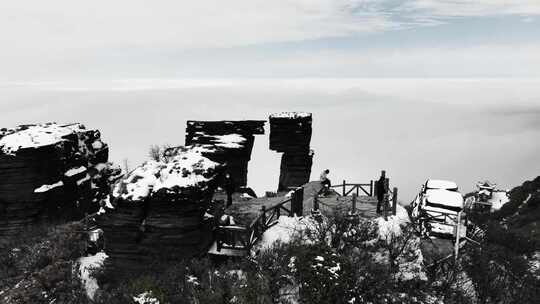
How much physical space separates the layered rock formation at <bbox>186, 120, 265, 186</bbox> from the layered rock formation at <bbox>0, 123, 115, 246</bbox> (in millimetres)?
10023

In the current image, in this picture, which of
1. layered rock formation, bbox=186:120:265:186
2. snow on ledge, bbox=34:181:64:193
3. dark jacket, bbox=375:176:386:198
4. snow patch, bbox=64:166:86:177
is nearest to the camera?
dark jacket, bbox=375:176:386:198

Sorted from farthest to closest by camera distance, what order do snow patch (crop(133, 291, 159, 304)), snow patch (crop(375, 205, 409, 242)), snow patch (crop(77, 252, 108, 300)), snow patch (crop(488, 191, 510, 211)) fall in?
snow patch (crop(488, 191, 510, 211)), snow patch (crop(375, 205, 409, 242)), snow patch (crop(77, 252, 108, 300)), snow patch (crop(133, 291, 159, 304))

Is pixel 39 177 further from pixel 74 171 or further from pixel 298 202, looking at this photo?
pixel 298 202

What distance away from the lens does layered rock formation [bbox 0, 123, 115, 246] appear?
88.8 ft

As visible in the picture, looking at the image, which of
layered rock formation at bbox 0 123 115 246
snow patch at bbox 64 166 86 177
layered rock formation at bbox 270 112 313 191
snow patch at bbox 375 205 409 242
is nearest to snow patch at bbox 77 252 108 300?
layered rock formation at bbox 0 123 115 246

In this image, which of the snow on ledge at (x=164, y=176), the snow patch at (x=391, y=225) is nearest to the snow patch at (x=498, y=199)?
the snow patch at (x=391, y=225)

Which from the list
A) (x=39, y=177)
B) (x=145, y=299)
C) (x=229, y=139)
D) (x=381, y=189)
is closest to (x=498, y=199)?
(x=229, y=139)

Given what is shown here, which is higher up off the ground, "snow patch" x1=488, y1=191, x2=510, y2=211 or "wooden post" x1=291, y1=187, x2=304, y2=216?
"wooden post" x1=291, y1=187, x2=304, y2=216

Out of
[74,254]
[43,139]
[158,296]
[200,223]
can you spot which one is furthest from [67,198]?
[158,296]

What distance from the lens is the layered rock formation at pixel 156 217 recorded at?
59.3 ft

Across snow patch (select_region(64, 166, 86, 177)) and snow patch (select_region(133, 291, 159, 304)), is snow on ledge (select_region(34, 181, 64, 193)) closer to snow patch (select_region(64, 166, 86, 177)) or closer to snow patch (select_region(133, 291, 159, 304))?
snow patch (select_region(64, 166, 86, 177))

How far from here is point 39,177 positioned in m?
27.9

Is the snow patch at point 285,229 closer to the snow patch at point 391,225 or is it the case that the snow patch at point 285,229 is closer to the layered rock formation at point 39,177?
the snow patch at point 391,225

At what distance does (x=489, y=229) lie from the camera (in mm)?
38812
